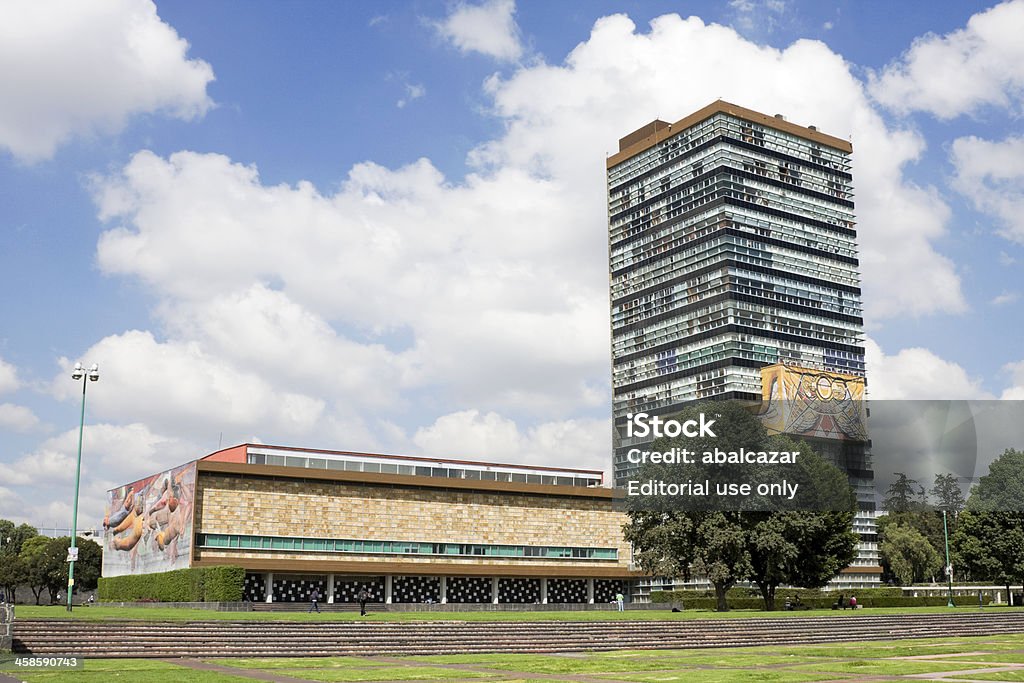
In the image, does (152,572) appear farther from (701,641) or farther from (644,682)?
(644,682)

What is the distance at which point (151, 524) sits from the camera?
3145 inches

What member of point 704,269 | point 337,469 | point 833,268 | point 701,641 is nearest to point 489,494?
point 337,469

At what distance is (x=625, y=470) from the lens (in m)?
188

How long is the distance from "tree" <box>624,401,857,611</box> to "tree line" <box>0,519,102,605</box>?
68685mm

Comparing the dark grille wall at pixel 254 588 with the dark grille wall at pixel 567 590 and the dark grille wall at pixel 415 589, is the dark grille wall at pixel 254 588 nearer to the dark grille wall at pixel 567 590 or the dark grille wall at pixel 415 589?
the dark grille wall at pixel 415 589

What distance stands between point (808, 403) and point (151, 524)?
10669 cm

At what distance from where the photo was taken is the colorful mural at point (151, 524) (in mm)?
73438

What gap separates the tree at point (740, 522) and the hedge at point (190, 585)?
27463mm

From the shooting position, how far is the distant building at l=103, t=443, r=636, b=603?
242ft

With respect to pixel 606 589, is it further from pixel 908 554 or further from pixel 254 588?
pixel 908 554

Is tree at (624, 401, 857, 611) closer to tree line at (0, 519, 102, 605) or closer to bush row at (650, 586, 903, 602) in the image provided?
bush row at (650, 586, 903, 602)

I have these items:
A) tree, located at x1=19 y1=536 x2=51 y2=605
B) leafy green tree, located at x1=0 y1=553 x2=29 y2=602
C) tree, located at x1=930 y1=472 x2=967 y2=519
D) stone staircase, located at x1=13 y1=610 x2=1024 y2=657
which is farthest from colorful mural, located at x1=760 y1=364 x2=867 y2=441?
stone staircase, located at x1=13 y1=610 x2=1024 y2=657

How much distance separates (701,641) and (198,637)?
2062cm

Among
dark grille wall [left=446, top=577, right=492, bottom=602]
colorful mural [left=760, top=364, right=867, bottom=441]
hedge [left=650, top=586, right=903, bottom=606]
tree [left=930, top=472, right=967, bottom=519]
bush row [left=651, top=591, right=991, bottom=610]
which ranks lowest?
bush row [left=651, top=591, right=991, bottom=610]
